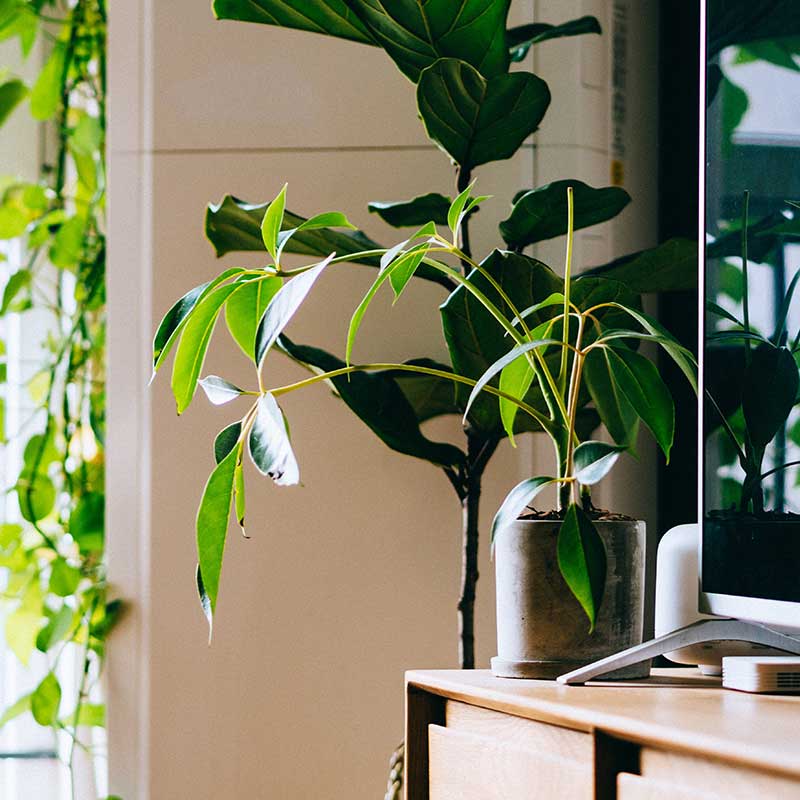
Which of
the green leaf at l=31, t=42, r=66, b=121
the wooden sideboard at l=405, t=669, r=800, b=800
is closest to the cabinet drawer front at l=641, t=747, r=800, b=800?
the wooden sideboard at l=405, t=669, r=800, b=800

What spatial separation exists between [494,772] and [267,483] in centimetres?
79

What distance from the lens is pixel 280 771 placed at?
5.30ft

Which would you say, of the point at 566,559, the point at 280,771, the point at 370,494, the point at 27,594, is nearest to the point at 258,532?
the point at 370,494

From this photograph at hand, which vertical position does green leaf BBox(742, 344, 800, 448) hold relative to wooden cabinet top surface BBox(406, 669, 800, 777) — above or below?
above

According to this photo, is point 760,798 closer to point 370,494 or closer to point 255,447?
point 255,447

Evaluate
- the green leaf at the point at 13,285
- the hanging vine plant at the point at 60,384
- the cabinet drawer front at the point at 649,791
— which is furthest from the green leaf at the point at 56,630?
the cabinet drawer front at the point at 649,791

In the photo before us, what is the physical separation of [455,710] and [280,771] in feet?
2.25

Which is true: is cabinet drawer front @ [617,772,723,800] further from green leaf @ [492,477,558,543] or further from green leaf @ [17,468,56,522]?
green leaf @ [17,468,56,522]

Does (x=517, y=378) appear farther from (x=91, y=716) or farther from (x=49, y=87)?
(x=49, y=87)

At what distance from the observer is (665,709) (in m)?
0.83

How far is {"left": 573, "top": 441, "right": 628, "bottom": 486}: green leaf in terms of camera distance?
2.95 ft

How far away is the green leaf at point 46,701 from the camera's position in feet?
5.82

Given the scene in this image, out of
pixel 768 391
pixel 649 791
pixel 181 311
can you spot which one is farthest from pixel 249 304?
pixel 649 791

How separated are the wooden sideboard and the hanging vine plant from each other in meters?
0.87
